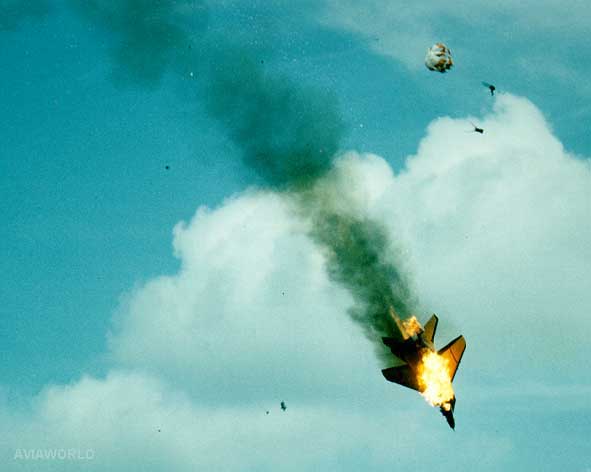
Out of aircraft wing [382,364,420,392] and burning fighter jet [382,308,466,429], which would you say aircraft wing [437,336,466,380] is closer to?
burning fighter jet [382,308,466,429]

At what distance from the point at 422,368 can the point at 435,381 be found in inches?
68.5

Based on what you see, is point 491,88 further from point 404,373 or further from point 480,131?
point 404,373

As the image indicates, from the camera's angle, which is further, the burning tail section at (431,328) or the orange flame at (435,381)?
the burning tail section at (431,328)

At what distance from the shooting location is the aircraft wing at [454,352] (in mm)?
59281

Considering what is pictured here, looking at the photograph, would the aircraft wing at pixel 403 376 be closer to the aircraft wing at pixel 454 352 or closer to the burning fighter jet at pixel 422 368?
the burning fighter jet at pixel 422 368

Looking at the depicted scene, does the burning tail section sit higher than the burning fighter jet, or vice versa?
the burning tail section

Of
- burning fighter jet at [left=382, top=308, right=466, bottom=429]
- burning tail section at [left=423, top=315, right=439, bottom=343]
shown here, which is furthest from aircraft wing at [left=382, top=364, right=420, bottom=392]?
burning tail section at [left=423, top=315, right=439, bottom=343]

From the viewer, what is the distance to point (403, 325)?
2233 inches

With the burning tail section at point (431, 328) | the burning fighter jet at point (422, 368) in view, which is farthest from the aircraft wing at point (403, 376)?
the burning tail section at point (431, 328)

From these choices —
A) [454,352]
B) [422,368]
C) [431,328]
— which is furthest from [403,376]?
[454,352]

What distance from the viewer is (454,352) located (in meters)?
60.3

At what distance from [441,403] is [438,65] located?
31418mm

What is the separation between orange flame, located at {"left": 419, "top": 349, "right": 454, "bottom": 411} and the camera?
57.1 m

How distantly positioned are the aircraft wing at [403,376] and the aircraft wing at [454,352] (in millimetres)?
3788
